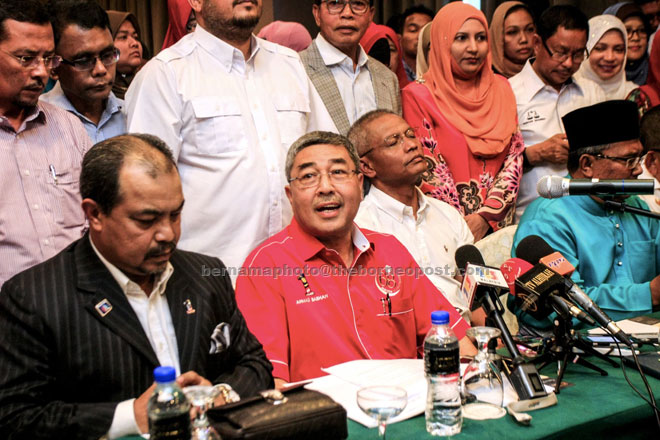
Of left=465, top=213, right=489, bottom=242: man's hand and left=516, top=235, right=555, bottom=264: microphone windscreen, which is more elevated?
left=516, top=235, right=555, bottom=264: microphone windscreen

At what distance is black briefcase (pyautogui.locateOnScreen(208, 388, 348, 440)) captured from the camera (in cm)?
143

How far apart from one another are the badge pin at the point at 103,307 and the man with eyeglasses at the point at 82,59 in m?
1.36

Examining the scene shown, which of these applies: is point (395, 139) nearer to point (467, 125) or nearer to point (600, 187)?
point (467, 125)

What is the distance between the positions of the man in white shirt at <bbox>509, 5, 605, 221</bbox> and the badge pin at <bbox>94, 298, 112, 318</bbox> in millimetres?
2656

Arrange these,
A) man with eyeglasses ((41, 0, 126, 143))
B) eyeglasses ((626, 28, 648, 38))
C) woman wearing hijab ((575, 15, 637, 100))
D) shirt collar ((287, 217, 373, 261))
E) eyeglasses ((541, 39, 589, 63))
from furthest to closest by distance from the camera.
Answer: eyeglasses ((626, 28, 648, 38))
woman wearing hijab ((575, 15, 637, 100))
eyeglasses ((541, 39, 589, 63))
man with eyeglasses ((41, 0, 126, 143))
shirt collar ((287, 217, 373, 261))

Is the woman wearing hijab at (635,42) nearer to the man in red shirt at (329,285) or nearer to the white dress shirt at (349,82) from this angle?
the white dress shirt at (349,82)

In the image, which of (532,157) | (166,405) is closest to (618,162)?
(532,157)

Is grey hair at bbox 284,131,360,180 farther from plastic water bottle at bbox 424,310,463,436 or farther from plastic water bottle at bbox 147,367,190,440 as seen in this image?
plastic water bottle at bbox 147,367,190,440

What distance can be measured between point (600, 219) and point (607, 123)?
1.37 ft

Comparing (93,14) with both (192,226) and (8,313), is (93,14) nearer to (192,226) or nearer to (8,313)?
(192,226)

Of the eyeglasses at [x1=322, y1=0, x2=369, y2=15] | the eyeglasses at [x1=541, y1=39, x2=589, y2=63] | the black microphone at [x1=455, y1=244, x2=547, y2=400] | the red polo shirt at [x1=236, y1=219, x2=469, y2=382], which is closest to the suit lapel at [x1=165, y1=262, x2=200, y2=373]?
the red polo shirt at [x1=236, y1=219, x2=469, y2=382]

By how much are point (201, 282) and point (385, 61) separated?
260cm

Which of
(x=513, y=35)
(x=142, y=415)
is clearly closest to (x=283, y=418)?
(x=142, y=415)

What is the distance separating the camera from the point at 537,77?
13.3ft
